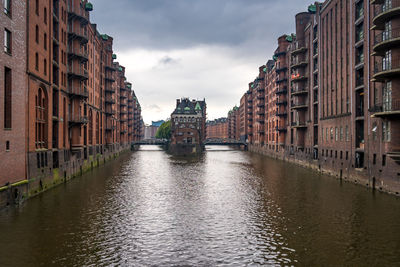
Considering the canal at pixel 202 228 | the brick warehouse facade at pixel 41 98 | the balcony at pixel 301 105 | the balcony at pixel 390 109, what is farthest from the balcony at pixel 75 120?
the balcony at pixel 301 105

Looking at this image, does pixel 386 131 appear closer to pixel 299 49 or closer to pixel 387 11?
pixel 387 11

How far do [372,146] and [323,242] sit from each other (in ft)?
70.3

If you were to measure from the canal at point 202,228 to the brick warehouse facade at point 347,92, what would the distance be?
Result: 16.5 ft

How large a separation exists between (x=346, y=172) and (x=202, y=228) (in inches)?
1124

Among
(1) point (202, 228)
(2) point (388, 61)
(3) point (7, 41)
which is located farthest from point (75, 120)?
(2) point (388, 61)

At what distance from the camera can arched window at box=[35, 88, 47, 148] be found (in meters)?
34.8

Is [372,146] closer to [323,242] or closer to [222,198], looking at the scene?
[222,198]

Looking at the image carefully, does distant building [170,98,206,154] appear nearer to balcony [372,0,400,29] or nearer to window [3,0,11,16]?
balcony [372,0,400,29]

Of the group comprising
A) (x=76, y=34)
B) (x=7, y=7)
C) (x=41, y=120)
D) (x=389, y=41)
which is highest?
(x=76, y=34)

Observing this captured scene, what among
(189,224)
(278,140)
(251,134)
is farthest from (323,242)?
(251,134)

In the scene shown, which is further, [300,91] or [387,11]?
[300,91]

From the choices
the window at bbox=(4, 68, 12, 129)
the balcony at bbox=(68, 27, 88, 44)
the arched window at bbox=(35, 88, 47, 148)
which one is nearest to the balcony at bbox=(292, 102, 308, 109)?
the balcony at bbox=(68, 27, 88, 44)

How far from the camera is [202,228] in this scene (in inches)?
901

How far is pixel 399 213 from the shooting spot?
84.6ft
